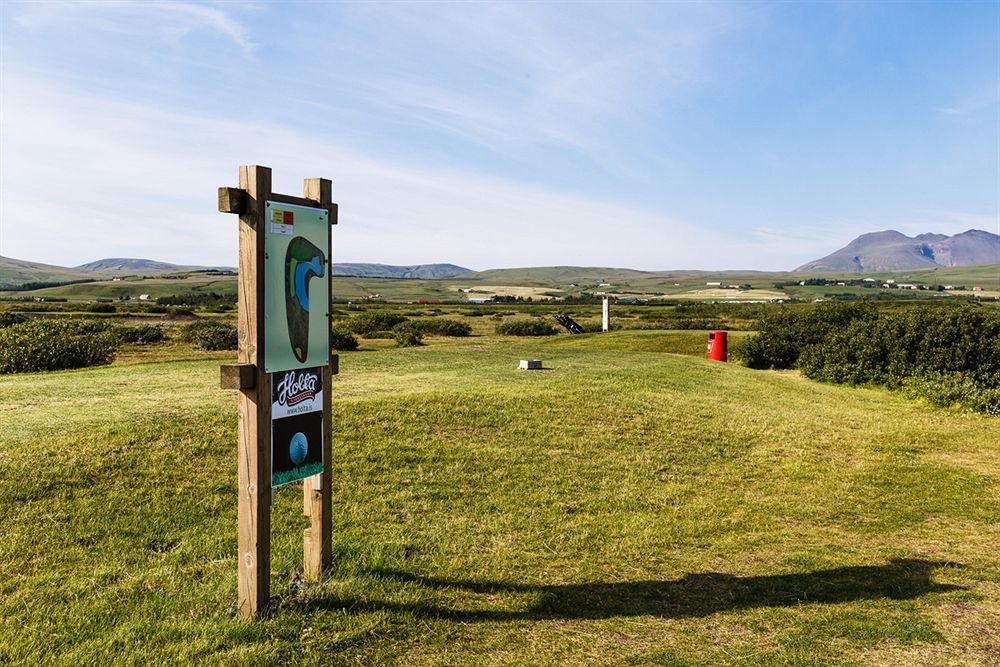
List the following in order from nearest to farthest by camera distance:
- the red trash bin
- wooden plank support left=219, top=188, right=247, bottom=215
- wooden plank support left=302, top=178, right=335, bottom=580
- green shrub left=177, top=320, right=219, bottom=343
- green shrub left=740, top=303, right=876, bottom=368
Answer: wooden plank support left=219, top=188, right=247, bottom=215, wooden plank support left=302, top=178, right=335, bottom=580, the red trash bin, green shrub left=740, top=303, right=876, bottom=368, green shrub left=177, top=320, right=219, bottom=343

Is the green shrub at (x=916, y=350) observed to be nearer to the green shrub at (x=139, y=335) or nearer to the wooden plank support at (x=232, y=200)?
the wooden plank support at (x=232, y=200)

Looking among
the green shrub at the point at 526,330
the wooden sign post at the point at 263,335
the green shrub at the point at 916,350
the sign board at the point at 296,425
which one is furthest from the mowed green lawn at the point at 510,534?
the green shrub at the point at 526,330

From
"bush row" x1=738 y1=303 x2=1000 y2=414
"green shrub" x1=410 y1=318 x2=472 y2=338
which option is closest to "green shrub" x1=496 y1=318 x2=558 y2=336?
"green shrub" x1=410 y1=318 x2=472 y2=338

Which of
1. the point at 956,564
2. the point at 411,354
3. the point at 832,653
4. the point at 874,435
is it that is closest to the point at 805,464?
the point at 874,435

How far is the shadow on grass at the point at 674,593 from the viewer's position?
19.5 feet

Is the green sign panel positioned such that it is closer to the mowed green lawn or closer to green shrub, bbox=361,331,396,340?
the mowed green lawn

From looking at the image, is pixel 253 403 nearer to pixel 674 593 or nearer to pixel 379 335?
pixel 674 593

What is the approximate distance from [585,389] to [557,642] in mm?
9881

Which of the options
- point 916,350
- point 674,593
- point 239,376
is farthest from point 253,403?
point 916,350

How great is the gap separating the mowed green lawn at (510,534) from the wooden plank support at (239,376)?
1.94 m

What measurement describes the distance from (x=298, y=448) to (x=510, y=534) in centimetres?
311

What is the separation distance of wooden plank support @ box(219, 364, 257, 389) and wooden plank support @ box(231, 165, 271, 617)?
27mm

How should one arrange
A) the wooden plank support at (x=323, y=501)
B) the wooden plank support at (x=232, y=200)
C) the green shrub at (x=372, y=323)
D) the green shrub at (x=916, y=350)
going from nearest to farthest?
the wooden plank support at (x=232, y=200), the wooden plank support at (x=323, y=501), the green shrub at (x=916, y=350), the green shrub at (x=372, y=323)

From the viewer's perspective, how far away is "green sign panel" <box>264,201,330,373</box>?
5.46 metres
